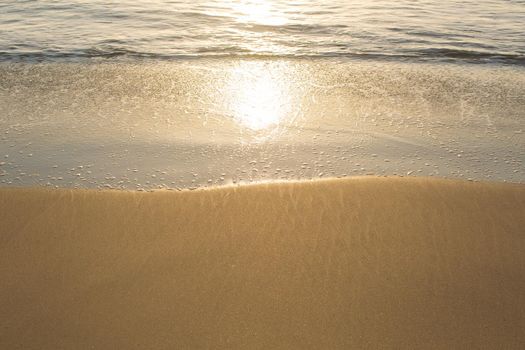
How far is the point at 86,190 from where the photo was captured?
11.0 ft

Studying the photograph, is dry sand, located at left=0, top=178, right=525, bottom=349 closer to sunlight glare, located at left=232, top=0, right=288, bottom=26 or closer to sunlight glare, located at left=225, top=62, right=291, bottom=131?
sunlight glare, located at left=225, top=62, right=291, bottom=131

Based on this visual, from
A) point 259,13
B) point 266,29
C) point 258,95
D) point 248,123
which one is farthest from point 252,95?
point 259,13

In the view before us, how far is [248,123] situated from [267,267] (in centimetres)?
219

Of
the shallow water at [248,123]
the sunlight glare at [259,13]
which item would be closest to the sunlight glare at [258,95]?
the shallow water at [248,123]

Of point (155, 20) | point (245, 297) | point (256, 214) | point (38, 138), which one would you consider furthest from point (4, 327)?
point (155, 20)

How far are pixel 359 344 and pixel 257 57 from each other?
555 cm

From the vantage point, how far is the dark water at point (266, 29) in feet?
24.6

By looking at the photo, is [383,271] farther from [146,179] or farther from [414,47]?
[414,47]

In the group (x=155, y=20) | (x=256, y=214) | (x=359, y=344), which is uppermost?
(x=155, y=20)

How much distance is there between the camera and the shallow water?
146 inches

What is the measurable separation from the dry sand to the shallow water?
1.11 ft

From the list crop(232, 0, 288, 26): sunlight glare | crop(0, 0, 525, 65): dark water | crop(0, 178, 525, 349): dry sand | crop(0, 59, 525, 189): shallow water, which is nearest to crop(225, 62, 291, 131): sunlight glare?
crop(0, 59, 525, 189): shallow water

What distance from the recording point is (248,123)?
4.65 meters

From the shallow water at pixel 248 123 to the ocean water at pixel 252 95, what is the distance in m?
0.02
